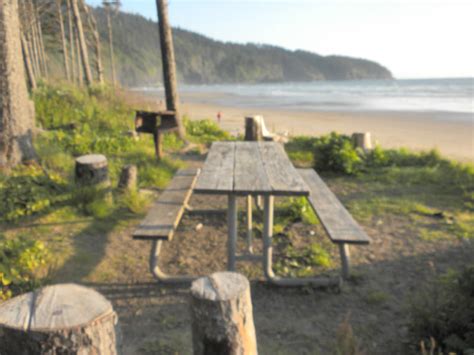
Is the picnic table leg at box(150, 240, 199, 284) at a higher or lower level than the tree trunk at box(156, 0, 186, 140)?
lower

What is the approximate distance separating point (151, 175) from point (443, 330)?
5098 mm

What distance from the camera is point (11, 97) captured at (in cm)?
562

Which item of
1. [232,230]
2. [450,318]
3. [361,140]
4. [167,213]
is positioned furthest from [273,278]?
[361,140]

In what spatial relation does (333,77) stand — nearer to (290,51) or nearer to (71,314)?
(290,51)

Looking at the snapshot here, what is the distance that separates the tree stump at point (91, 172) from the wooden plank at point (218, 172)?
1.65 meters

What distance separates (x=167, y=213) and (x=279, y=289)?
1348 mm

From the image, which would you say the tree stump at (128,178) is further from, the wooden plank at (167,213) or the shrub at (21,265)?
the shrub at (21,265)

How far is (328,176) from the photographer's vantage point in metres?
7.38

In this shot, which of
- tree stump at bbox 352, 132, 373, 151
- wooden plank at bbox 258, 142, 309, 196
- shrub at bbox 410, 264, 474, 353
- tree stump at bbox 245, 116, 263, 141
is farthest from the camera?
tree stump at bbox 245, 116, 263, 141

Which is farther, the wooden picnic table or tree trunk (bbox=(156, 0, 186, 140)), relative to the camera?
tree trunk (bbox=(156, 0, 186, 140))

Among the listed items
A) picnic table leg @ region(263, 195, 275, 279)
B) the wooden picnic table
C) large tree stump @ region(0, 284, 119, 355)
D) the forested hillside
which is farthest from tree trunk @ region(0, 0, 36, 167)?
the forested hillside

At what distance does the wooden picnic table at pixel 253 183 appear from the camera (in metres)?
3.02

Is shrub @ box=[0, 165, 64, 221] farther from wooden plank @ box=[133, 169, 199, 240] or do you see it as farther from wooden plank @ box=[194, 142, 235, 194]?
wooden plank @ box=[194, 142, 235, 194]

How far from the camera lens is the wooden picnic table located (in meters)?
3.02
